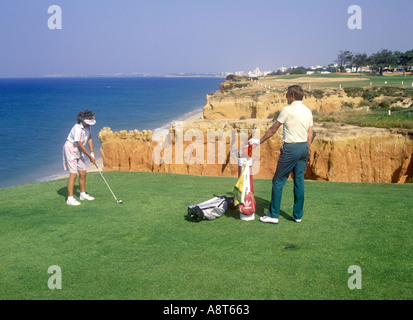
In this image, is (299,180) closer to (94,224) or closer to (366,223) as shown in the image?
(366,223)

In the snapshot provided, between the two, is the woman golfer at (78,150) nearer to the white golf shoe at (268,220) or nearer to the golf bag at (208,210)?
the golf bag at (208,210)

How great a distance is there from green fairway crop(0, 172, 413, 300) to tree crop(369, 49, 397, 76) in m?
80.1

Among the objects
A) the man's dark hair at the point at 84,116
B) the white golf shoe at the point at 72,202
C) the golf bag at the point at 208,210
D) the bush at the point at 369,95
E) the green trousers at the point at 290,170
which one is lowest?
the white golf shoe at the point at 72,202

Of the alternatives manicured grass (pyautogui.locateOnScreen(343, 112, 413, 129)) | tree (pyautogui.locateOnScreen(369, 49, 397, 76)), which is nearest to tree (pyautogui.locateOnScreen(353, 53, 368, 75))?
tree (pyautogui.locateOnScreen(369, 49, 397, 76))

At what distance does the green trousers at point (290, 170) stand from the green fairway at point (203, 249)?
0.28m

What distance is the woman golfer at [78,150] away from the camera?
850 centimetres

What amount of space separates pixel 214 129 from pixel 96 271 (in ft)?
40.5

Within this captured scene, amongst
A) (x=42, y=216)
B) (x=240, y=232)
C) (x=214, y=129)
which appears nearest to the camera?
(x=240, y=232)

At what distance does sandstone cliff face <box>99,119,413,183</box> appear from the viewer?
47.1 ft

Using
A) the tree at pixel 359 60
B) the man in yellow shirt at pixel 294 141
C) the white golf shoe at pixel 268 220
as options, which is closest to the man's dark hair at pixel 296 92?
the man in yellow shirt at pixel 294 141

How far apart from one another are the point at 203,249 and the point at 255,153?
10681 mm

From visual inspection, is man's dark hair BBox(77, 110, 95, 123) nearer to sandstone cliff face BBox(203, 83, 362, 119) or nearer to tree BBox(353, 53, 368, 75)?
sandstone cliff face BBox(203, 83, 362, 119)
